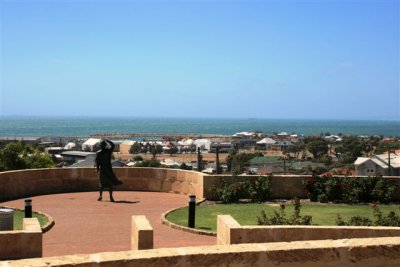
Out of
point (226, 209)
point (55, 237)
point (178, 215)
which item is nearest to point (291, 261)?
point (55, 237)

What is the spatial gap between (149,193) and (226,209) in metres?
4.33

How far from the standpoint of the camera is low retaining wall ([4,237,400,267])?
193 inches

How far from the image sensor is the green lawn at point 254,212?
12906mm

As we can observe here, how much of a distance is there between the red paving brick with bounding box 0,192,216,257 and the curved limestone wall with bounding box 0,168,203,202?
529 mm

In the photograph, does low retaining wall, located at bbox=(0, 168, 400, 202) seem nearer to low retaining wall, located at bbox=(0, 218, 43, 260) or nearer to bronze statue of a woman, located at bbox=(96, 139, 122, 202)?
bronze statue of a woman, located at bbox=(96, 139, 122, 202)

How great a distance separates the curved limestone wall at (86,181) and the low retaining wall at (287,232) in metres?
8.57

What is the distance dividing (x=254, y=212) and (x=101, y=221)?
400cm

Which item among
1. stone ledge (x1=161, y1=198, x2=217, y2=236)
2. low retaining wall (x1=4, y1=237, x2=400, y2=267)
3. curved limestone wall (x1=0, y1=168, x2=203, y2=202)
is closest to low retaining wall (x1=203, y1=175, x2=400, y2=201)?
curved limestone wall (x1=0, y1=168, x2=203, y2=202)

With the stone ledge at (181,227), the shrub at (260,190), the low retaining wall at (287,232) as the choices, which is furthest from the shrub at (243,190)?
Result: the low retaining wall at (287,232)

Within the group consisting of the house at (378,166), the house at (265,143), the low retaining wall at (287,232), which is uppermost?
the low retaining wall at (287,232)

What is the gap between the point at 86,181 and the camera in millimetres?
18797

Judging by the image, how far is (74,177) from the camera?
1869 cm

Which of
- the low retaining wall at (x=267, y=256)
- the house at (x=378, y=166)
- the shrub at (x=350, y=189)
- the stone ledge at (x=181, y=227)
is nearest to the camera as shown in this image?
the low retaining wall at (x=267, y=256)

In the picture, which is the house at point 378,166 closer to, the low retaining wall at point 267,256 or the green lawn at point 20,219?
the green lawn at point 20,219
